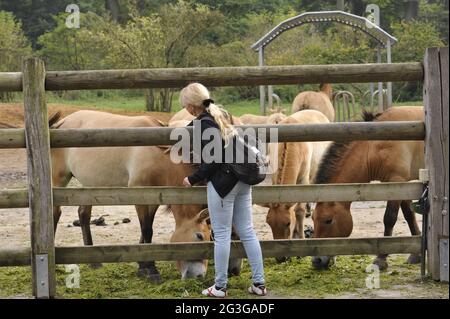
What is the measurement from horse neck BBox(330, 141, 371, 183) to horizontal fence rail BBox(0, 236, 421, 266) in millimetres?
1230

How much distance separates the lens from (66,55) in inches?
1187

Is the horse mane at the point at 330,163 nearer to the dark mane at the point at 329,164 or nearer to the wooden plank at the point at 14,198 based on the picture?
the dark mane at the point at 329,164

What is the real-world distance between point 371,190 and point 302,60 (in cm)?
2238

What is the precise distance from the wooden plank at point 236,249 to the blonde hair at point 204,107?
103cm

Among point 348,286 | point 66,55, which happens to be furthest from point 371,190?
point 66,55

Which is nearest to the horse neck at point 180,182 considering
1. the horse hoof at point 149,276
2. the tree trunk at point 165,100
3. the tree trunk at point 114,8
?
the horse hoof at point 149,276

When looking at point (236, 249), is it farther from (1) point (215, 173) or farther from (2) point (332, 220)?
(2) point (332, 220)

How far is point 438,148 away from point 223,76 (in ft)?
5.86

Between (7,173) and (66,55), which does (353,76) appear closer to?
(7,173)

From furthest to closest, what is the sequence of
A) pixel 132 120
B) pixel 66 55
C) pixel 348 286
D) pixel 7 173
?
pixel 66 55, pixel 7 173, pixel 132 120, pixel 348 286

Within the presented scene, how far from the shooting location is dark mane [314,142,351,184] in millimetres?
6980

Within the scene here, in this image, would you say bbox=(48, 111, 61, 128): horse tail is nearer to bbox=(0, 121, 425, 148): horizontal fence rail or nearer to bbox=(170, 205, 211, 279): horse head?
bbox=(0, 121, 425, 148): horizontal fence rail

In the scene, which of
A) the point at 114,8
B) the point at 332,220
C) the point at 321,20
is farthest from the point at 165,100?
the point at 332,220

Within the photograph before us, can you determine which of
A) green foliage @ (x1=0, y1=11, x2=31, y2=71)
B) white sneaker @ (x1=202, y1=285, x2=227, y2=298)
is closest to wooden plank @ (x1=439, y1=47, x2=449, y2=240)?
white sneaker @ (x1=202, y1=285, x2=227, y2=298)
